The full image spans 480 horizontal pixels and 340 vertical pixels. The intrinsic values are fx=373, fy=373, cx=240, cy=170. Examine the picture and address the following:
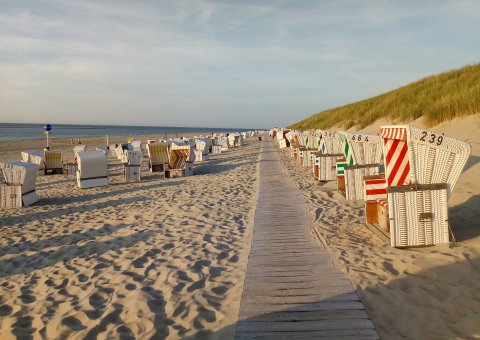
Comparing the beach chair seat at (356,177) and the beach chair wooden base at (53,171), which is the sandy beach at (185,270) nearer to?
the beach chair seat at (356,177)

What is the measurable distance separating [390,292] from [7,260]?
5235 mm

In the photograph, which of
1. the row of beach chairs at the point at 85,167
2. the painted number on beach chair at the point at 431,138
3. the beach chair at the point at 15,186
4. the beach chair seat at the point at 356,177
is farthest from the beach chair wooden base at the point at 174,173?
the painted number on beach chair at the point at 431,138

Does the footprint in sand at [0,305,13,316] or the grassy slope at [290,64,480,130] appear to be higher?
the grassy slope at [290,64,480,130]

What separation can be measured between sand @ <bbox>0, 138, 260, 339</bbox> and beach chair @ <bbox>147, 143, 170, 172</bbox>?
654 centimetres

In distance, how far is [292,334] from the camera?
10.1ft

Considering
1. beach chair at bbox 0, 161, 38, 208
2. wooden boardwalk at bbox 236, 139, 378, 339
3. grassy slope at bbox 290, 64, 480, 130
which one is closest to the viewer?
wooden boardwalk at bbox 236, 139, 378, 339

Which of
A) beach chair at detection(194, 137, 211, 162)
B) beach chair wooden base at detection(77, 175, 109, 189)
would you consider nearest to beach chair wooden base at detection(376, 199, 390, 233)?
beach chair wooden base at detection(77, 175, 109, 189)

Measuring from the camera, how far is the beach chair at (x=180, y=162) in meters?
14.7

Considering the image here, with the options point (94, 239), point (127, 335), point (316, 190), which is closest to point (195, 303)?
point (127, 335)

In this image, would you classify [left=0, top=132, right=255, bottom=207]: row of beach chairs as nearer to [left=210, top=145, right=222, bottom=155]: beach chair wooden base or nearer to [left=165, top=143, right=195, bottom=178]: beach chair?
[left=165, top=143, right=195, bottom=178]: beach chair

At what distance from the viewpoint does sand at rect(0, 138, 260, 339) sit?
3.50 metres

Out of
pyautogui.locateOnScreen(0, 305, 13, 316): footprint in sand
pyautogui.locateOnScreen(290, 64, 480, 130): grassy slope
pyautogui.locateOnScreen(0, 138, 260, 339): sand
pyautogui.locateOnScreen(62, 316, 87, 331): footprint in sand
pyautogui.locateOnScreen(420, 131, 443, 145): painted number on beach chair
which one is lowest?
pyautogui.locateOnScreen(0, 305, 13, 316): footprint in sand

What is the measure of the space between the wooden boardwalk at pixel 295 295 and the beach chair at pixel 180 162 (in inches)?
347

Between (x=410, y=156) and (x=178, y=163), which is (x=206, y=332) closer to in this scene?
(x=410, y=156)
